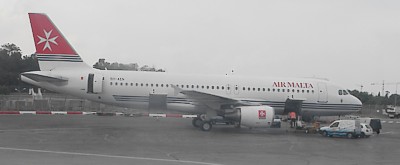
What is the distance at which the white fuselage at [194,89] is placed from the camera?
27.6 meters

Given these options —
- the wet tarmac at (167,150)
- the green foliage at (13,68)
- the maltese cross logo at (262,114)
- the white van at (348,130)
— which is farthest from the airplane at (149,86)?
the green foliage at (13,68)

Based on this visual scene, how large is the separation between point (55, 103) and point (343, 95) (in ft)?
99.0

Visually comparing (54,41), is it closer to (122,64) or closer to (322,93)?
(322,93)

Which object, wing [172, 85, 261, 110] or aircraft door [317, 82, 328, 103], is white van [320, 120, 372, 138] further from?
wing [172, 85, 261, 110]

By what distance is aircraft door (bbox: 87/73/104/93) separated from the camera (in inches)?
1077

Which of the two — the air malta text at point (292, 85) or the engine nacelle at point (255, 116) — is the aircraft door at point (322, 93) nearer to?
the air malta text at point (292, 85)

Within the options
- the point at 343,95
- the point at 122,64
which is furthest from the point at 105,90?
the point at 122,64

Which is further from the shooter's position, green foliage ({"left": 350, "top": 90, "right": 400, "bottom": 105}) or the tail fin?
green foliage ({"left": 350, "top": 90, "right": 400, "bottom": 105})

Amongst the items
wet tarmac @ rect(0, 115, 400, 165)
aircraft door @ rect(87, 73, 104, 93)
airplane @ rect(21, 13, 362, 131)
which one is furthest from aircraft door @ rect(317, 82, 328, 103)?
aircraft door @ rect(87, 73, 104, 93)

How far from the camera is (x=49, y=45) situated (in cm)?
2802

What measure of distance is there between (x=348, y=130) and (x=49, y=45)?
17.6 metres

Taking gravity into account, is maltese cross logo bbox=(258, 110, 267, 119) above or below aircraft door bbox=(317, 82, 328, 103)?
below

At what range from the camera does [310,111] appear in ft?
98.3

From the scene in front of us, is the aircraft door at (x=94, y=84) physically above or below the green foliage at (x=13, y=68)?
below
